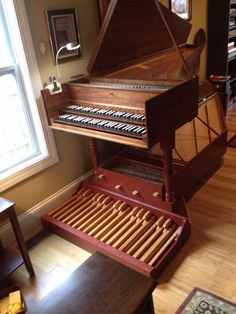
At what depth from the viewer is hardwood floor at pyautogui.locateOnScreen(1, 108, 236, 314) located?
1.79 meters

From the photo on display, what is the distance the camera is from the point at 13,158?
2.32m

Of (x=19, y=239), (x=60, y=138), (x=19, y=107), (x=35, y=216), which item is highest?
(x=19, y=107)

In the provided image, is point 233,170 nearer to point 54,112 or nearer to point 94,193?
point 94,193

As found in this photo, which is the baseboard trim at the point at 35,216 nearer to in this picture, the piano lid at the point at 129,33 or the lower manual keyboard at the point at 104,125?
the lower manual keyboard at the point at 104,125

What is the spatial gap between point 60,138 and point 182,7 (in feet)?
7.77

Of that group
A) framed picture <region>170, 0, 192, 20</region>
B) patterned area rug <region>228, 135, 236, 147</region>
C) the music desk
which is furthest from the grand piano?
patterned area rug <region>228, 135, 236, 147</region>

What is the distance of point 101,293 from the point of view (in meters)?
1.16

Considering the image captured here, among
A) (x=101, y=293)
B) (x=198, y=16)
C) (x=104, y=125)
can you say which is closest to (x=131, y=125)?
(x=104, y=125)

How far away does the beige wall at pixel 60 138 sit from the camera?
7.21ft

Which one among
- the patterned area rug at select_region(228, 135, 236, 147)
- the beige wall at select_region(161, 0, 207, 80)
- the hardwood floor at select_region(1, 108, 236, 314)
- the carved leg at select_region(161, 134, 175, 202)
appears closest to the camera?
the hardwood floor at select_region(1, 108, 236, 314)

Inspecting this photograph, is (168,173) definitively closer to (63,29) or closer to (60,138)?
(60,138)

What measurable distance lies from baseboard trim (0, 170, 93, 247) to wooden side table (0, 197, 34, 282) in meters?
0.17

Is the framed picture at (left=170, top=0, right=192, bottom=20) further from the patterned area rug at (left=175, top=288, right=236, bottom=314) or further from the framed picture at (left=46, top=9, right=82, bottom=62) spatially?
the patterned area rug at (left=175, top=288, right=236, bottom=314)

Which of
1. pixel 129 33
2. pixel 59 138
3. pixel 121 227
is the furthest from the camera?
pixel 59 138
